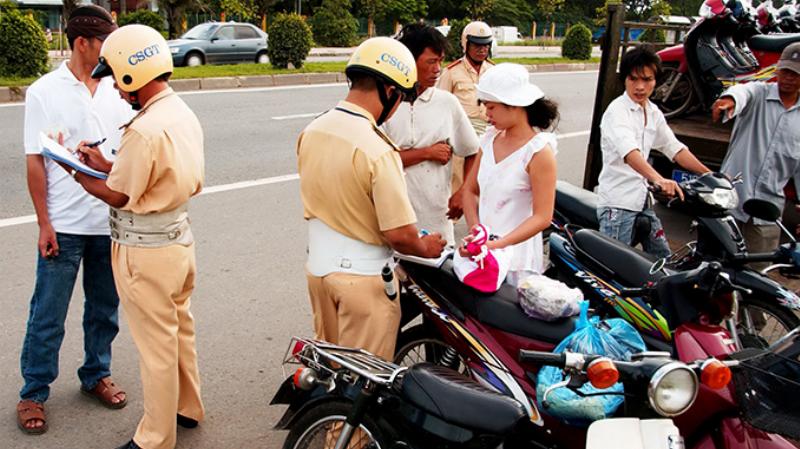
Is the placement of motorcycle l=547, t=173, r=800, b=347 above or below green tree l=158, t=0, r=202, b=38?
below

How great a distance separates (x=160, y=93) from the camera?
3129 mm

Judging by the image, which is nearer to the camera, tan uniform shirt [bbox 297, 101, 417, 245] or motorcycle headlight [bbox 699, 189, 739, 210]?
tan uniform shirt [bbox 297, 101, 417, 245]

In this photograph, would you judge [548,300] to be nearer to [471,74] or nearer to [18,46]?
[471,74]

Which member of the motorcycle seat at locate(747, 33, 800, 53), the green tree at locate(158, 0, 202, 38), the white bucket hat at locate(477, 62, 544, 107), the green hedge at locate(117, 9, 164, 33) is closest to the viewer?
the white bucket hat at locate(477, 62, 544, 107)

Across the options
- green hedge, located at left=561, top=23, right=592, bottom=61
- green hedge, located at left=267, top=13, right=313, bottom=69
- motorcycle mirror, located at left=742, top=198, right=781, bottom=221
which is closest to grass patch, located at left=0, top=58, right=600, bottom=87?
green hedge, located at left=267, top=13, right=313, bottom=69

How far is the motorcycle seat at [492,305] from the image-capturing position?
293 centimetres

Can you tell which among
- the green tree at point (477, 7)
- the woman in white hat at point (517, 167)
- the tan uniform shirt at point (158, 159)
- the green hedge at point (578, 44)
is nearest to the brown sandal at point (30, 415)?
the tan uniform shirt at point (158, 159)

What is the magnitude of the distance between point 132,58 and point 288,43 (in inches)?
600

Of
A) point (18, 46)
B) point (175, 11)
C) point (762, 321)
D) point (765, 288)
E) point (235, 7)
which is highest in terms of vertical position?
point (235, 7)

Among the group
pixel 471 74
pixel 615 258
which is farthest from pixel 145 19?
pixel 615 258

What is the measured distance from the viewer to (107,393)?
378 cm

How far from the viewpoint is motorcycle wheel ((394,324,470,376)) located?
348cm

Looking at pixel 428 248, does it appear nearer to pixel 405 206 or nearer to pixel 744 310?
pixel 405 206

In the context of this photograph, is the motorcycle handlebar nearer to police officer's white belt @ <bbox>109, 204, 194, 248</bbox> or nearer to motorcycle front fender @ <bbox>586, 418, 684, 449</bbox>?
motorcycle front fender @ <bbox>586, 418, 684, 449</bbox>
